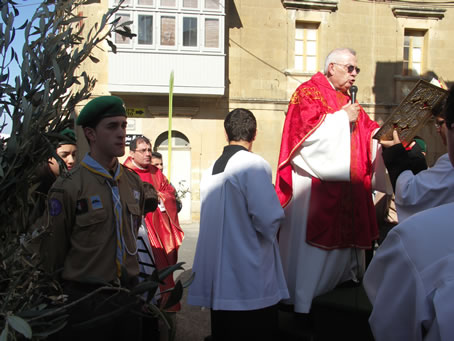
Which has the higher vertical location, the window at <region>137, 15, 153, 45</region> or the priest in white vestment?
the window at <region>137, 15, 153, 45</region>

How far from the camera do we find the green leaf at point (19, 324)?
2.97ft

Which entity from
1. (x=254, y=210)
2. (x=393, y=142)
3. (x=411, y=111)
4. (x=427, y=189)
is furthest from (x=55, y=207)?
(x=411, y=111)

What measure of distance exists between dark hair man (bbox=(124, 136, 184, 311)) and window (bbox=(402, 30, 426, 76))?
1468 cm

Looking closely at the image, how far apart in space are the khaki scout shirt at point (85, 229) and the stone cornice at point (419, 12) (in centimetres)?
1726

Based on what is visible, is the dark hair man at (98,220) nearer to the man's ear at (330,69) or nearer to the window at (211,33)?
the man's ear at (330,69)

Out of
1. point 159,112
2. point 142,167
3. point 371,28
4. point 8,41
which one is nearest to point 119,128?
point 8,41

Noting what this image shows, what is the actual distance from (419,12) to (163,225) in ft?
51.9

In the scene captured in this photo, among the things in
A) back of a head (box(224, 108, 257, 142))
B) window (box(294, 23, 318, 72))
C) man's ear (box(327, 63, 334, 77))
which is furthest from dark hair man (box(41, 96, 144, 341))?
window (box(294, 23, 318, 72))

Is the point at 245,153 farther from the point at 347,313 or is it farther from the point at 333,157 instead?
the point at 347,313

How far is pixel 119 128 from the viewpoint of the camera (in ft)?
A: 7.79

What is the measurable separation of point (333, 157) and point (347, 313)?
1.10 meters

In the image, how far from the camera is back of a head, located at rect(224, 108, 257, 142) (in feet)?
10.9

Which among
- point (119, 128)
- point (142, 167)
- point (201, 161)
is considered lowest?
point (201, 161)

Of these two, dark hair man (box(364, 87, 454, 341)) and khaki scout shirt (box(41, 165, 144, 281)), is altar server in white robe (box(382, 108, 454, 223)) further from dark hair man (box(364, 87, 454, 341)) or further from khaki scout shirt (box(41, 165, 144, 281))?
khaki scout shirt (box(41, 165, 144, 281))
